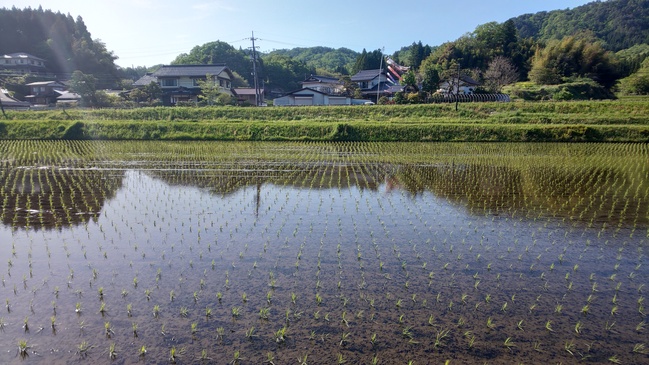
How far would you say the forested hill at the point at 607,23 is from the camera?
229 feet

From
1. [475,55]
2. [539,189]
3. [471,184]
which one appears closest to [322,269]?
[471,184]

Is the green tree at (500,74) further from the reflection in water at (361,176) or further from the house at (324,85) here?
the reflection in water at (361,176)

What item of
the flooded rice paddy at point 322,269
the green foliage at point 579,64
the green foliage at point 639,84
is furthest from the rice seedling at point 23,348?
the green foliage at point 579,64

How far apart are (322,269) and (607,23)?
94.6 m

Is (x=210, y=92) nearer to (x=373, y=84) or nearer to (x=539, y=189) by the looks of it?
(x=373, y=84)

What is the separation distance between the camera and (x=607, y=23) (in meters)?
75.4

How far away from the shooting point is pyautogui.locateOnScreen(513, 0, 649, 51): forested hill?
6988 cm

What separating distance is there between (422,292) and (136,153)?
18832 millimetres

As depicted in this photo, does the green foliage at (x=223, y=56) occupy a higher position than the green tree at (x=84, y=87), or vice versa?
the green foliage at (x=223, y=56)

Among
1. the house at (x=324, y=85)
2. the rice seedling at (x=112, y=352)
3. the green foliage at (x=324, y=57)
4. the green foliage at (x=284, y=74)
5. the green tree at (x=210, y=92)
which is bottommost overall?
the rice seedling at (x=112, y=352)

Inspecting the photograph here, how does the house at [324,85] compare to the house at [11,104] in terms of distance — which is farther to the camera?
the house at [324,85]

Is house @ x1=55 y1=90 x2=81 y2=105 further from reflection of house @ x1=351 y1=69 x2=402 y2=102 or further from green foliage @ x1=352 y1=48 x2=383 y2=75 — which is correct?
green foliage @ x1=352 y1=48 x2=383 y2=75

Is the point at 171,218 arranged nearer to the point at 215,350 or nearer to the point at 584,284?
the point at 215,350

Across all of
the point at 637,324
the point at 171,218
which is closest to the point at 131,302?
the point at 171,218
